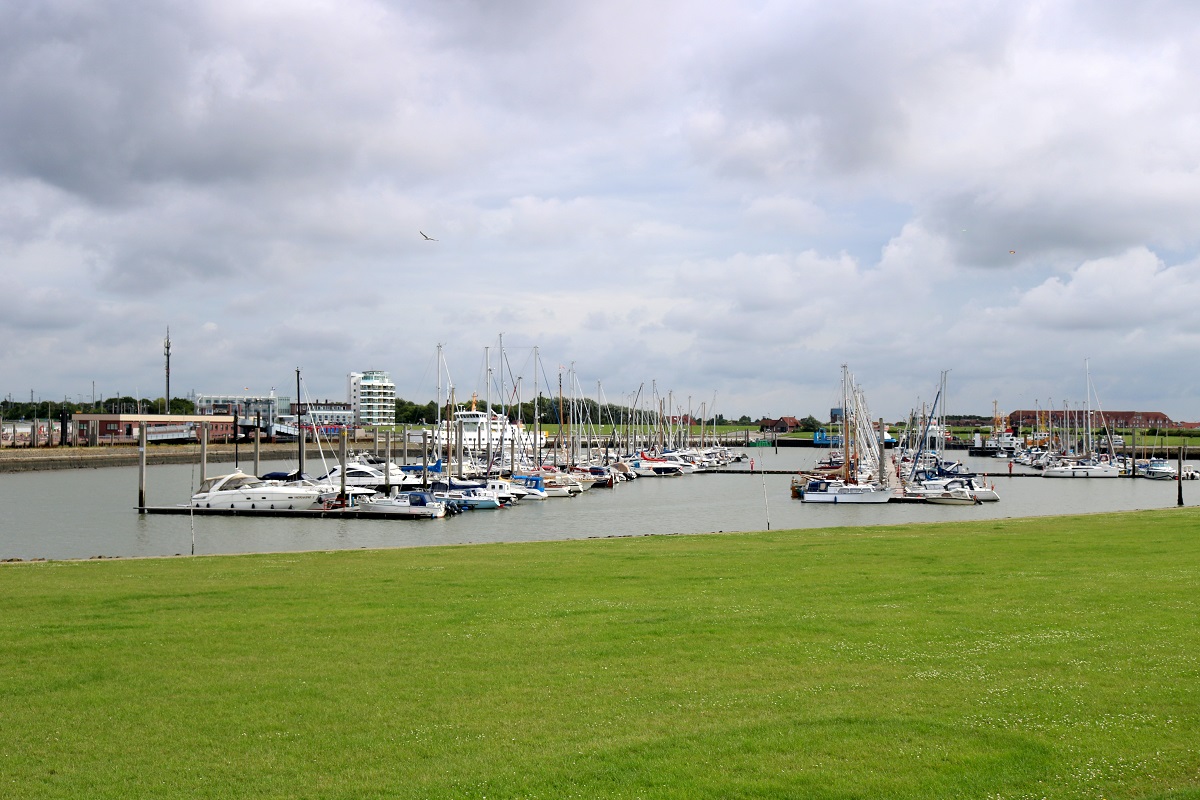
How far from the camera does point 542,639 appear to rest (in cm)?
1568

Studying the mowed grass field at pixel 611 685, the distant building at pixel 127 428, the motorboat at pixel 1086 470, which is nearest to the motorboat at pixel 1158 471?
the motorboat at pixel 1086 470

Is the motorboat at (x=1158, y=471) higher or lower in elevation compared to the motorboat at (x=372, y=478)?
lower

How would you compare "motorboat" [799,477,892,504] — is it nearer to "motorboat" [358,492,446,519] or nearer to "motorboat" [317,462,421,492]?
"motorboat" [358,492,446,519]

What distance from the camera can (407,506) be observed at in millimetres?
61000

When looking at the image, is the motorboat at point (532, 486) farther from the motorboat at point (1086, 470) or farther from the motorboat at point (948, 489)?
the motorboat at point (1086, 470)

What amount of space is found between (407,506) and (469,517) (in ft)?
15.4

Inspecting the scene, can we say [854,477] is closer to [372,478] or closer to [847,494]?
[847,494]

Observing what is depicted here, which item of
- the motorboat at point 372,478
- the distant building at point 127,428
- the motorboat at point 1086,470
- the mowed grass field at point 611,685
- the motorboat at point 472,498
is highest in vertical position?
the distant building at point 127,428

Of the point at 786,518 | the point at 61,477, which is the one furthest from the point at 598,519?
the point at 61,477

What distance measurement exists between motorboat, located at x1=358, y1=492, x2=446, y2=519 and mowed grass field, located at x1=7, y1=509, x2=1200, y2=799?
119ft

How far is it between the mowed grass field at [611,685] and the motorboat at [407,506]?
3627cm

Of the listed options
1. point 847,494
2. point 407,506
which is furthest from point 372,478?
point 847,494

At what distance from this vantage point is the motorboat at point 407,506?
197ft

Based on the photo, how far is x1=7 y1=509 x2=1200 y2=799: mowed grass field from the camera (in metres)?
9.35
